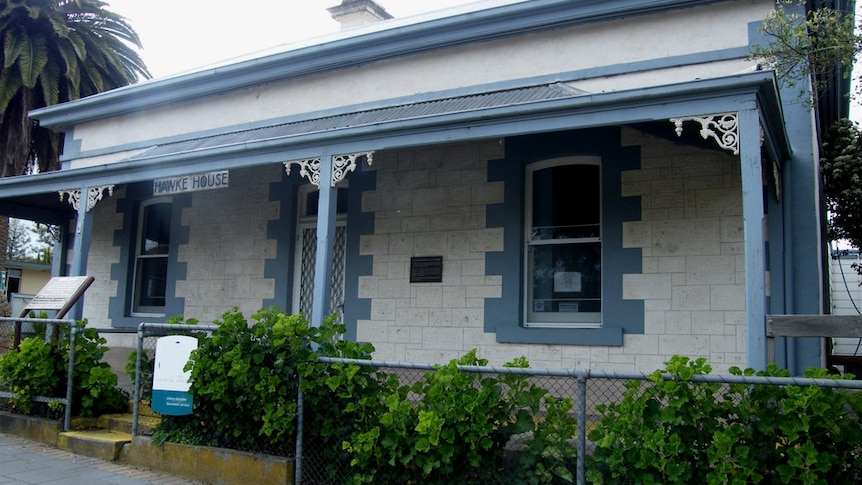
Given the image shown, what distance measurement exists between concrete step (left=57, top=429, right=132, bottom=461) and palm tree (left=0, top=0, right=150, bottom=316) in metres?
9.64

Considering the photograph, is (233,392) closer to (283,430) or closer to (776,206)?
(283,430)

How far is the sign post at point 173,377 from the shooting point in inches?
260

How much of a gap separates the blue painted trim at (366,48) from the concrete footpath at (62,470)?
5749mm

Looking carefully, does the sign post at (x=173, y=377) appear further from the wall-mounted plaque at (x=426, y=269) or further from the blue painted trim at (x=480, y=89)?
the blue painted trim at (x=480, y=89)

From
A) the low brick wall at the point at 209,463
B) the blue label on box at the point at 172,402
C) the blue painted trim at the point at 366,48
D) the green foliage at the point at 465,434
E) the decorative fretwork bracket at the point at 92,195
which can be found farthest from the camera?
the decorative fretwork bracket at the point at 92,195

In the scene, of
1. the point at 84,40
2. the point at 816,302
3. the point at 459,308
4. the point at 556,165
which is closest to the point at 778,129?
the point at 816,302

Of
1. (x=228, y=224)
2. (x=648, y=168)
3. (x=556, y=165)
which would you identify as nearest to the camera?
(x=648, y=168)

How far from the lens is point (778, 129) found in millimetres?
6457

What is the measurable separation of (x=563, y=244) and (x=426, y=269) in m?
1.73

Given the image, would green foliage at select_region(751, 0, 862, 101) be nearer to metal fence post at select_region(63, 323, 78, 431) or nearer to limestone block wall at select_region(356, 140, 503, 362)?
limestone block wall at select_region(356, 140, 503, 362)

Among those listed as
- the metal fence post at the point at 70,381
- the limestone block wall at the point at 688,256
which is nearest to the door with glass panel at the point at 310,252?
the metal fence post at the point at 70,381

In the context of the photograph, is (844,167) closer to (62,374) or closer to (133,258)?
(62,374)

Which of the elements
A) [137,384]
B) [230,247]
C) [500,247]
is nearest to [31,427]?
[137,384]

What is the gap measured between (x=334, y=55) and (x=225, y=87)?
6.70 ft
